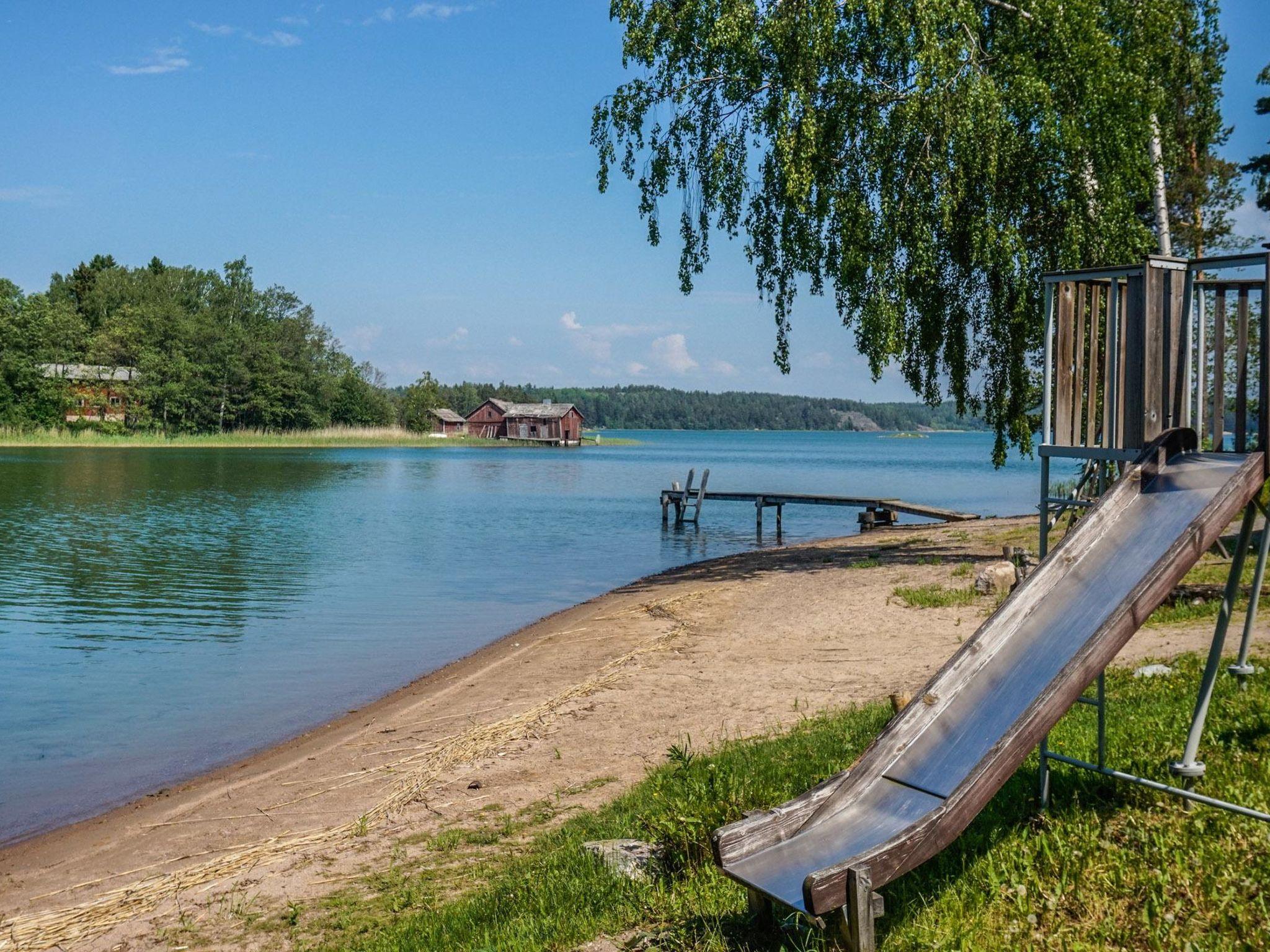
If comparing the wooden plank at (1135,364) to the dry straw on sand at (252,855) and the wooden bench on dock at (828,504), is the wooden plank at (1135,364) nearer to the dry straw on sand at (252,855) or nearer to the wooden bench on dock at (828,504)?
the dry straw on sand at (252,855)

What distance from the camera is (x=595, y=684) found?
36.9 feet

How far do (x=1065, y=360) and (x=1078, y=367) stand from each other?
12 centimetres

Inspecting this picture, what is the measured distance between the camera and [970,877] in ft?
14.8

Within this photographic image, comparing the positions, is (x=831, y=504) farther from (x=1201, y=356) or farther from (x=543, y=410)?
(x=543, y=410)

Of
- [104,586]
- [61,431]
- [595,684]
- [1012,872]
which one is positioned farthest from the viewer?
[61,431]

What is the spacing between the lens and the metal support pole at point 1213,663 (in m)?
4.70

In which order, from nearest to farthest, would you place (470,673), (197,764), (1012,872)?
(1012,872) < (197,764) < (470,673)

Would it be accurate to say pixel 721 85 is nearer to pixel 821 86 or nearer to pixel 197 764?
pixel 821 86

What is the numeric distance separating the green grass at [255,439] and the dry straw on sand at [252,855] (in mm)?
86388

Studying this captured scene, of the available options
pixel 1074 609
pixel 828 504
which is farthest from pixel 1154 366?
pixel 828 504

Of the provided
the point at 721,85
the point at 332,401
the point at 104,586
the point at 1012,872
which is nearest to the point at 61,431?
the point at 332,401

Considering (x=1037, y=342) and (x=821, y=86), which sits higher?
(x=821, y=86)

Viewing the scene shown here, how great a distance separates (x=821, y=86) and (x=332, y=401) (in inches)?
3954

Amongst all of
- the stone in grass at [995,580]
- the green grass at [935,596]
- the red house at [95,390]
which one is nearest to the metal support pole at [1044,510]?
the green grass at [935,596]
